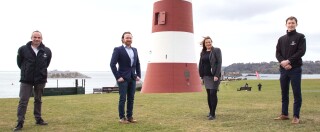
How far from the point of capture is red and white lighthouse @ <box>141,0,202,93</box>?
57.6 ft

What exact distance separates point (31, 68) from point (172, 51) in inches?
455

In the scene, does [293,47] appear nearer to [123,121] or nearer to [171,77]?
[123,121]

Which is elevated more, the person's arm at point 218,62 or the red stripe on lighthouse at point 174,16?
the red stripe on lighthouse at point 174,16

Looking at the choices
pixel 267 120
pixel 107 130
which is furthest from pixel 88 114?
pixel 267 120

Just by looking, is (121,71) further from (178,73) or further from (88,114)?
(178,73)

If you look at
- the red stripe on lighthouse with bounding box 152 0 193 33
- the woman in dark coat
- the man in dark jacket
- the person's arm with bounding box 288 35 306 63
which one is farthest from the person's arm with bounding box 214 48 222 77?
the red stripe on lighthouse with bounding box 152 0 193 33

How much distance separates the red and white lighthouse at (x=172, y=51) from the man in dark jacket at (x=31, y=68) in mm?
11241

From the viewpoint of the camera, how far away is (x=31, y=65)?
6.36 m

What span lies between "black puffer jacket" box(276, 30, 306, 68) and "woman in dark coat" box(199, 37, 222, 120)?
50.0 inches

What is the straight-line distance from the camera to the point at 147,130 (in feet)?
19.8

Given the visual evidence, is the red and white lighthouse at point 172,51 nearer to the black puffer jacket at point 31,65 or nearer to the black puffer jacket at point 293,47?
the black puffer jacket at point 293,47

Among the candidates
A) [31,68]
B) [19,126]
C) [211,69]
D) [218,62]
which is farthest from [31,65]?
[218,62]

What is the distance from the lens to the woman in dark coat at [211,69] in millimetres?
7316

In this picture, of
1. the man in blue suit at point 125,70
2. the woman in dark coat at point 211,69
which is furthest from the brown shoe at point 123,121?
the woman in dark coat at point 211,69
